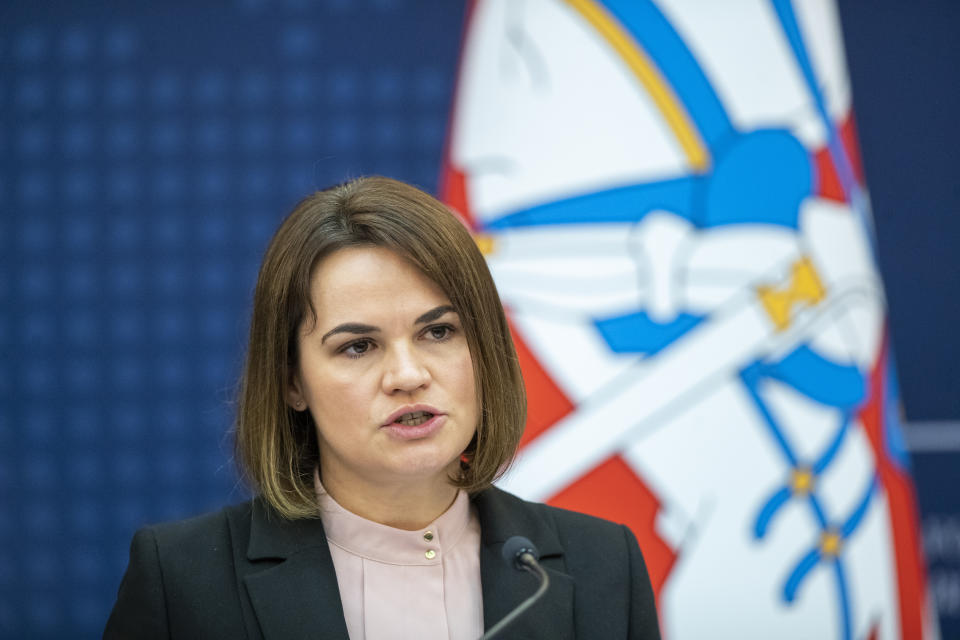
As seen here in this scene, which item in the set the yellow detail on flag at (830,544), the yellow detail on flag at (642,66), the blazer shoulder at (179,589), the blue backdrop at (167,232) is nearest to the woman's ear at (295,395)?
the blazer shoulder at (179,589)

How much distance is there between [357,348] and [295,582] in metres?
0.39

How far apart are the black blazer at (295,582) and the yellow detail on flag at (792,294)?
1379 millimetres

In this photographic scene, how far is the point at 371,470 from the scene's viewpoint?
143 cm

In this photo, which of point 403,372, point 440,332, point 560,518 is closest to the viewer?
point 403,372

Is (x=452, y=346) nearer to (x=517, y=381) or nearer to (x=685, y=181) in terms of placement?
(x=517, y=381)

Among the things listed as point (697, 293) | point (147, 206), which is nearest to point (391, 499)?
point (697, 293)

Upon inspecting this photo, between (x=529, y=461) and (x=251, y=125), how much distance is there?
1.37m

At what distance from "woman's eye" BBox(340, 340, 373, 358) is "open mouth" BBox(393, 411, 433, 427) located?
0.12 metres

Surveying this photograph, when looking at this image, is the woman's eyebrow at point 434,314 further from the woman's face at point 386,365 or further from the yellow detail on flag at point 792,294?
the yellow detail on flag at point 792,294

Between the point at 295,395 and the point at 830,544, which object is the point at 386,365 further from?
the point at 830,544

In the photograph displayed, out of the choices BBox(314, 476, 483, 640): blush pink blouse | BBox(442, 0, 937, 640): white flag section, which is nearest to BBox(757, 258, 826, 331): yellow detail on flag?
BBox(442, 0, 937, 640): white flag section

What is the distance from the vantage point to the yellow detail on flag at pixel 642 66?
2.77 m

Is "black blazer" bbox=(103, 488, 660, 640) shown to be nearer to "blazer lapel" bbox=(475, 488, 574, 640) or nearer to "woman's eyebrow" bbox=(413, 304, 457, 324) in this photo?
"blazer lapel" bbox=(475, 488, 574, 640)

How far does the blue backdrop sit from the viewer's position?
8.88 feet
